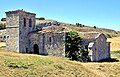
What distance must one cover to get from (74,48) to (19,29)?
10.6 metres

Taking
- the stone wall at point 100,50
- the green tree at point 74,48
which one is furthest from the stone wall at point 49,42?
the stone wall at point 100,50

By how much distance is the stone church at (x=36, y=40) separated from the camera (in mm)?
45594

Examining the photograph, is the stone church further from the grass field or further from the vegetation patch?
the vegetation patch

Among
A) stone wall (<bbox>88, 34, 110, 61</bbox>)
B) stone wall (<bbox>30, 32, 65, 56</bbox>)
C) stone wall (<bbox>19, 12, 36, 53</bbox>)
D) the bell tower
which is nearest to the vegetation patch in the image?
stone wall (<bbox>30, 32, 65, 56</bbox>)

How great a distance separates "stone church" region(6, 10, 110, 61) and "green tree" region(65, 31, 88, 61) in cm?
132

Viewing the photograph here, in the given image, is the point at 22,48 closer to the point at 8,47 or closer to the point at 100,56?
the point at 8,47

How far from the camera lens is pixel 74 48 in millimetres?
43438

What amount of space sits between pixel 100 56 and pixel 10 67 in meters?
21.5

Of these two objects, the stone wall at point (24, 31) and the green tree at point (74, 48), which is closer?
the green tree at point (74, 48)

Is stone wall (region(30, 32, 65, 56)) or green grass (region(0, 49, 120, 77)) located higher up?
stone wall (region(30, 32, 65, 56))

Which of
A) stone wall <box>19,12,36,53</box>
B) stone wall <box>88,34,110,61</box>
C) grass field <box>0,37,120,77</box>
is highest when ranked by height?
stone wall <box>19,12,36,53</box>

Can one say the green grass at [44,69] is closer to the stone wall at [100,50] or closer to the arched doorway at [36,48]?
the stone wall at [100,50]

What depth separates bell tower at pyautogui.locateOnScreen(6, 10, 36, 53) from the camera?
158 feet

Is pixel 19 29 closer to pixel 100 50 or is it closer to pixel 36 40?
pixel 36 40
